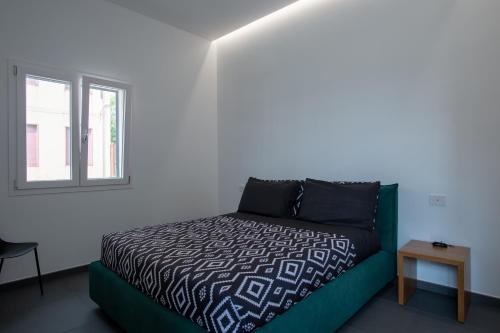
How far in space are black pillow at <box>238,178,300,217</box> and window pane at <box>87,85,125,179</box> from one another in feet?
5.29

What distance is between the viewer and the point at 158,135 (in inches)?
153

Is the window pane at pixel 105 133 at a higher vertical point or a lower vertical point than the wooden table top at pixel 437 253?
higher

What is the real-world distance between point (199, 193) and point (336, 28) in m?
2.81

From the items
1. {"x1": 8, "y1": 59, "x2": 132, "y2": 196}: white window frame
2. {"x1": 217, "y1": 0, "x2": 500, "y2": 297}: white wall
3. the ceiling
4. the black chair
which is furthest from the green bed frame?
the ceiling

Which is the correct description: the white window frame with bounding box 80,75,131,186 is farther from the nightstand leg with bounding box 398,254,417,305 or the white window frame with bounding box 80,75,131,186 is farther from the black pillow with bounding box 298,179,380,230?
the nightstand leg with bounding box 398,254,417,305

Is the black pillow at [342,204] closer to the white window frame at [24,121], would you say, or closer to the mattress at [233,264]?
the mattress at [233,264]

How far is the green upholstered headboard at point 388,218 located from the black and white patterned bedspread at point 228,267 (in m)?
0.65

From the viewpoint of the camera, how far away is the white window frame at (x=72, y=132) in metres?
2.74

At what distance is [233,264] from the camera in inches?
64.2

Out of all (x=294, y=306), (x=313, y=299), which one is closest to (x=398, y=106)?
(x=313, y=299)

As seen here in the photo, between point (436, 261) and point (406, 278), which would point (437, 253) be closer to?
point (436, 261)

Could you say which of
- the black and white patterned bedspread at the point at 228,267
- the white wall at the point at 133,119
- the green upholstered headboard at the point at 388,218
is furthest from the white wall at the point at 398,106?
the black and white patterned bedspread at the point at 228,267

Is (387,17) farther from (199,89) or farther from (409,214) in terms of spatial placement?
(199,89)

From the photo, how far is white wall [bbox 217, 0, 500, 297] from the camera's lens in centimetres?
236
